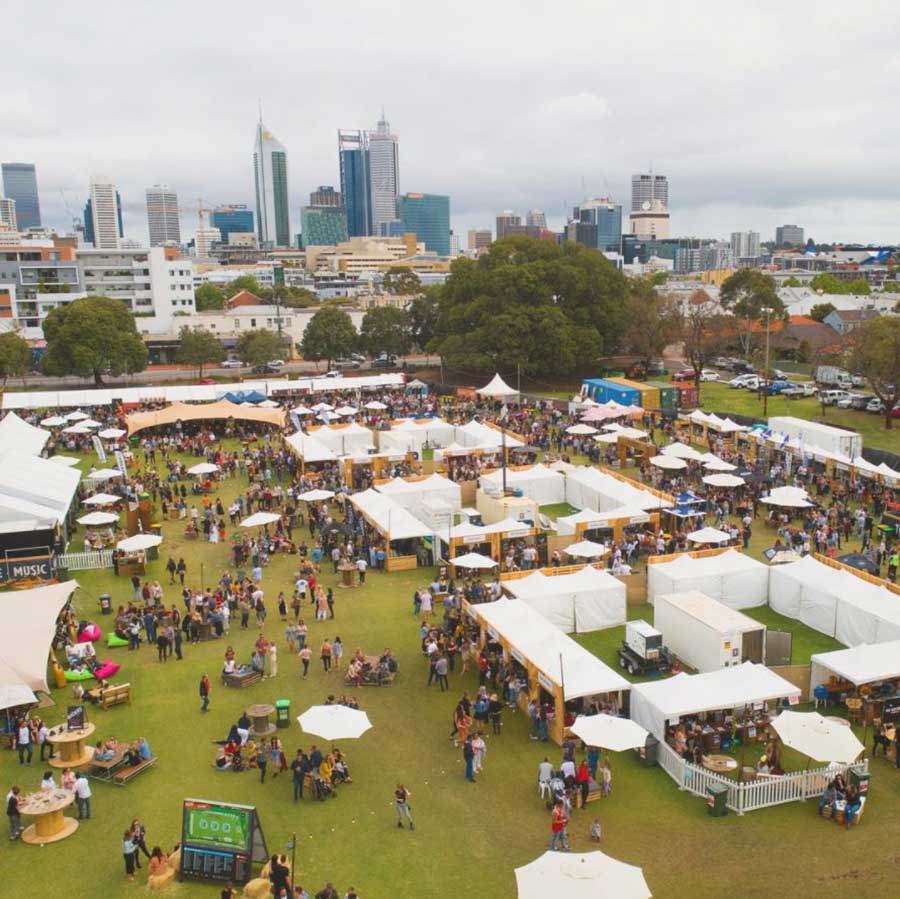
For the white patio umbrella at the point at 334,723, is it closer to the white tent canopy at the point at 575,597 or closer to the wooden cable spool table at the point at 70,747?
Answer: the wooden cable spool table at the point at 70,747

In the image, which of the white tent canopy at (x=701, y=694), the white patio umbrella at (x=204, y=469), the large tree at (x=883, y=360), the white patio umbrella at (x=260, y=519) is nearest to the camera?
the white tent canopy at (x=701, y=694)

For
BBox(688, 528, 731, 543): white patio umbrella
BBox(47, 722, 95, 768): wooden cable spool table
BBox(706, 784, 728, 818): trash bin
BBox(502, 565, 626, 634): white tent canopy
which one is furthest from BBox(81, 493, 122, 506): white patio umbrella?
BBox(706, 784, 728, 818): trash bin

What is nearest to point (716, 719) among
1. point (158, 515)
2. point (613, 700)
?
point (613, 700)

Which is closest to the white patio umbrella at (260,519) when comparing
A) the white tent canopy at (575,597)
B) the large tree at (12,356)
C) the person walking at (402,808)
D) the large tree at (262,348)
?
the white tent canopy at (575,597)

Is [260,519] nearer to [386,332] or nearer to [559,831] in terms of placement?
[559,831]

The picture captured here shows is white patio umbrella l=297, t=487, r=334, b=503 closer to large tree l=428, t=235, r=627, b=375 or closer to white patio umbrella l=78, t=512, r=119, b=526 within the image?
white patio umbrella l=78, t=512, r=119, b=526

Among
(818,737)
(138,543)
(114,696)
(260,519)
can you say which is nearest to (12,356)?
(260,519)
